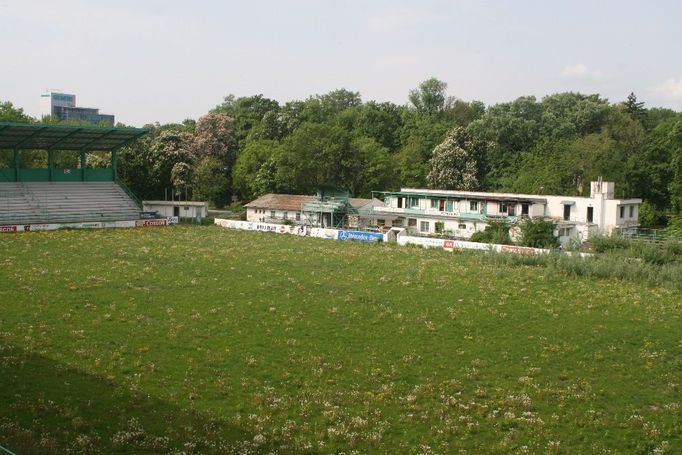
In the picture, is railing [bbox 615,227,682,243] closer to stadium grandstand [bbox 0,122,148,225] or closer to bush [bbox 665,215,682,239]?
bush [bbox 665,215,682,239]

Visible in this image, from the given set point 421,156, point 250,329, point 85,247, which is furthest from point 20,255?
point 421,156

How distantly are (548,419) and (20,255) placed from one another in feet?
117

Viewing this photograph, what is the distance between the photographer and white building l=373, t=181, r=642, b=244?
2511 inches

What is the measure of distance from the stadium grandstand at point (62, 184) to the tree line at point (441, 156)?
36.6ft

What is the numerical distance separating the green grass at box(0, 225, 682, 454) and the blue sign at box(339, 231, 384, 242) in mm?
18036

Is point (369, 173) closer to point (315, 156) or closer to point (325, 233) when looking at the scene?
point (315, 156)

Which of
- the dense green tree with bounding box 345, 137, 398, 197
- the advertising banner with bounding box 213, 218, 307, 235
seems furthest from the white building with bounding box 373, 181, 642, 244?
the dense green tree with bounding box 345, 137, 398, 197

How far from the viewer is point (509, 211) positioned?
218ft

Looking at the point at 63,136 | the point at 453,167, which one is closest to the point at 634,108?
the point at 453,167

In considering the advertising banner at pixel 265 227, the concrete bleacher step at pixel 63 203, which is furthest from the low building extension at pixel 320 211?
the concrete bleacher step at pixel 63 203

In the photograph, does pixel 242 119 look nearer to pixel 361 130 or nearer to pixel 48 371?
pixel 361 130

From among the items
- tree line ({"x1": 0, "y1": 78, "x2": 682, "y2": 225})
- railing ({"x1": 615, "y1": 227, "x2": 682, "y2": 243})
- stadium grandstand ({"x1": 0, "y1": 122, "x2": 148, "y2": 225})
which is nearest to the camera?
railing ({"x1": 615, "y1": 227, "x2": 682, "y2": 243})

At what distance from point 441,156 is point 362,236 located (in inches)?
1225

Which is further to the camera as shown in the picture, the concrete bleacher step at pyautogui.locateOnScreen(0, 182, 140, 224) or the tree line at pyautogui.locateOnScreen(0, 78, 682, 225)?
the tree line at pyautogui.locateOnScreen(0, 78, 682, 225)
